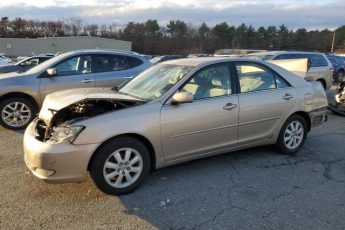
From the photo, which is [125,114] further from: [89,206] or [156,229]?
[156,229]

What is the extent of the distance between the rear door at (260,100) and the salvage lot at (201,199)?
0.49 m

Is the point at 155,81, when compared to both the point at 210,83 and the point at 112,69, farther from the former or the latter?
the point at 112,69

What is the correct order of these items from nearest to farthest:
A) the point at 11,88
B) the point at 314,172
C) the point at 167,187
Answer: the point at 167,187 < the point at 314,172 < the point at 11,88

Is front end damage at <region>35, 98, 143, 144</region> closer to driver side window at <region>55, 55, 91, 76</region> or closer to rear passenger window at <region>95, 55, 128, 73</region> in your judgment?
driver side window at <region>55, 55, 91, 76</region>

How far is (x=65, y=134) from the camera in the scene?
3990 mm

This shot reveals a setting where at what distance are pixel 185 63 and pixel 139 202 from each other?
81.7 inches

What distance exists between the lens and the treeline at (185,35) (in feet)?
294

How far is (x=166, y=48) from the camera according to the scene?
9088 centimetres

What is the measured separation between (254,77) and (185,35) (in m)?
96.2

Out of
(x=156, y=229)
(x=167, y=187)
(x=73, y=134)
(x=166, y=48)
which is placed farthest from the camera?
(x=166, y=48)

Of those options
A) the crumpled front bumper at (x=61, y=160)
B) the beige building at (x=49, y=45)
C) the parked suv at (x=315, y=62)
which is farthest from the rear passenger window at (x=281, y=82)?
the beige building at (x=49, y=45)

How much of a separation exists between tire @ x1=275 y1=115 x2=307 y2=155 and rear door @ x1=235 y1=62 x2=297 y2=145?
0.22 metres

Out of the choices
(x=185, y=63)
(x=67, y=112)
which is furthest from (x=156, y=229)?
(x=185, y=63)

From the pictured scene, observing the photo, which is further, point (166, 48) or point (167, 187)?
point (166, 48)
